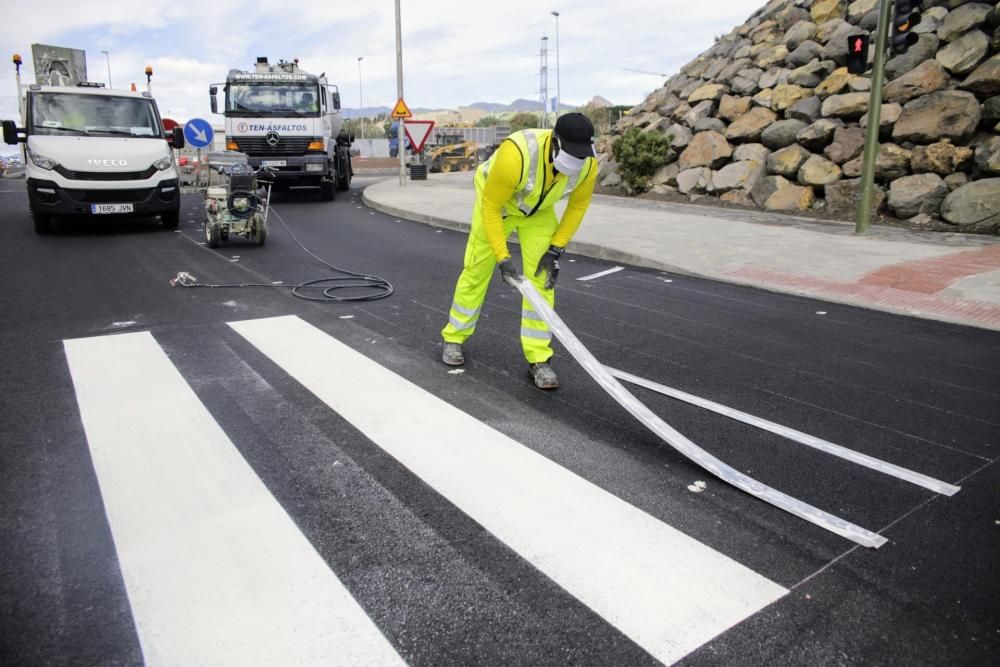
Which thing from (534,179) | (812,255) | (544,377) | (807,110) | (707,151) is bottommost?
(544,377)

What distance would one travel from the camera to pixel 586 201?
481 cm

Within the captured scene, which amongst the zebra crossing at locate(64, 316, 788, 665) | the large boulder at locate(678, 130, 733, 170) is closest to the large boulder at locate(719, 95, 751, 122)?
the large boulder at locate(678, 130, 733, 170)

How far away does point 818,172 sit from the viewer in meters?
13.3

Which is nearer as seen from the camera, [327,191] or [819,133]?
[819,133]

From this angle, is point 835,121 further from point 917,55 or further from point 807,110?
point 917,55

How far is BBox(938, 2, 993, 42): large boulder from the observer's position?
12883mm

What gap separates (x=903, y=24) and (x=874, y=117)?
1261 millimetres

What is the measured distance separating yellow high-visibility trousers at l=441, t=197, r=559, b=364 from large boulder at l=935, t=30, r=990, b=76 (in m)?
Result: 11.4

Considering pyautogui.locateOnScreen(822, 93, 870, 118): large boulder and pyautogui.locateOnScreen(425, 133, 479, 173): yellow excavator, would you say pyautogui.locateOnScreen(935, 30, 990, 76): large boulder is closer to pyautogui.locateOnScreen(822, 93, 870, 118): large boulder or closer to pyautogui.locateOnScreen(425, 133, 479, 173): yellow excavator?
pyautogui.locateOnScreen(822, 93, 870, 118): large boulder

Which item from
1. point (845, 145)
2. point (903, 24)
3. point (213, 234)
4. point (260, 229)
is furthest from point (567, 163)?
point (845, 145)

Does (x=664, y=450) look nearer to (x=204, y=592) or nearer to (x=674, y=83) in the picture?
(x=204, y=592)

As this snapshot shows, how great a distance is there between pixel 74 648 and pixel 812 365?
4636 millimetres

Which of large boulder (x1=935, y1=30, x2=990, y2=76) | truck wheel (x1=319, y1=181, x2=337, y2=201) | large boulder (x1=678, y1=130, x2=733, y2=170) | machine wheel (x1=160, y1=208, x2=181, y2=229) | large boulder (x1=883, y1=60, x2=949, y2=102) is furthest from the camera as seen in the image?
truck wheel (x1=319, y1=181, x2=337, y2=201)

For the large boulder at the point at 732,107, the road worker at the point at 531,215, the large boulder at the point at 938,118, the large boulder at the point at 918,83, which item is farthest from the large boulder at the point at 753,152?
the road worker at the point at 531,215
